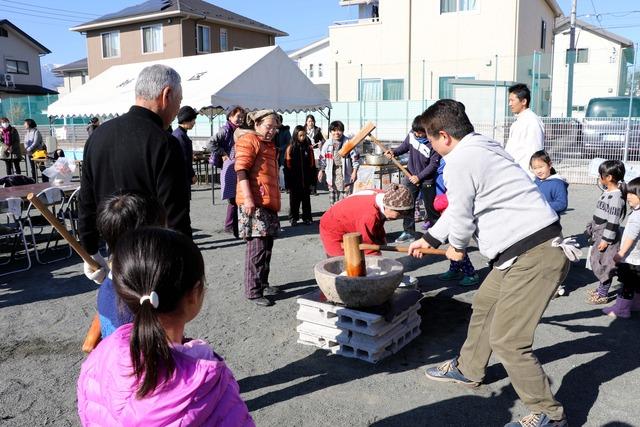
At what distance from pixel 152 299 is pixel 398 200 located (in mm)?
2718

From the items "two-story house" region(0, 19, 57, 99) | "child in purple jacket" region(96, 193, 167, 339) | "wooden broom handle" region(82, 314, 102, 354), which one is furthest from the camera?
"two-story house" region(0, 19, 57, 99)

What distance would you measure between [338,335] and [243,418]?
2380 millimetres

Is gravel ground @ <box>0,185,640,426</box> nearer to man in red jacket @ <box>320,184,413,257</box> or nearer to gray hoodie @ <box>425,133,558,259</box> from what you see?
man in red jacket @ <box>320,184,413,257</box>

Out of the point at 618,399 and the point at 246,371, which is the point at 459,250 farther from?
the point at 246,371

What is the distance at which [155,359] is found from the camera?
4.70ft

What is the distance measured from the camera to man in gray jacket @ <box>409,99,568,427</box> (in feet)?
9.43

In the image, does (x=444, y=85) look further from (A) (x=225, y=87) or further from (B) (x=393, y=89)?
(A) (x=225, y=87)

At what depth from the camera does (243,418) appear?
1.60m

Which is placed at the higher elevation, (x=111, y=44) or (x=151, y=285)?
(x=111, y=44)

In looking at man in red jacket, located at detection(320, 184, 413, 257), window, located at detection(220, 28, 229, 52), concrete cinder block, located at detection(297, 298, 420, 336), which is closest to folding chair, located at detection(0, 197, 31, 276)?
man in red jacket, located at detection(320, 184, 413, 257)

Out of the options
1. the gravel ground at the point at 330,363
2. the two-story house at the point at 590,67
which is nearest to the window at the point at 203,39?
the two-story house at the point at 590,67

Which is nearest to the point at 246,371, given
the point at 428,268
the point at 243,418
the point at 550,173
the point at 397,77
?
the point at 243,418

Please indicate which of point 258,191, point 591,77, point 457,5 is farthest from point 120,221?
point 591,77

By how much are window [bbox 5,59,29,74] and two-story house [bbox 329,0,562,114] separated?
1068 inches
